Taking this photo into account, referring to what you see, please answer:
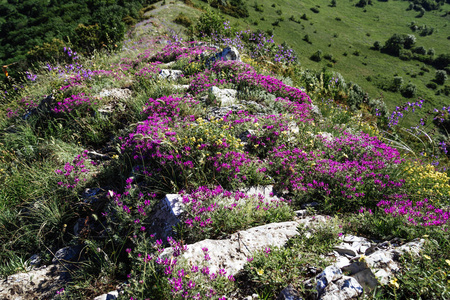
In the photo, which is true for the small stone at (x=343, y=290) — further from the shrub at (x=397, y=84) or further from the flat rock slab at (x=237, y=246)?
the shrub at (x=397, y=84)

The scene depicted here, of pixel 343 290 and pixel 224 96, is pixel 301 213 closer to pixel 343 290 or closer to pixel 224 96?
pixel 343 290

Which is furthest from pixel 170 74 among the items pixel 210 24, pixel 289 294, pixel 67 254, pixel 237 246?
pixel 210 24

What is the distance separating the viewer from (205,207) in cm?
345

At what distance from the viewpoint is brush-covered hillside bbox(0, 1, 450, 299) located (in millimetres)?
2707

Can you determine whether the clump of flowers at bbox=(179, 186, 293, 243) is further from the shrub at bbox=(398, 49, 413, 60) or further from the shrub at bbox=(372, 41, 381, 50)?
the shrub at bbox=(398, 49, 413, 60)

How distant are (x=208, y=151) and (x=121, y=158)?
1911 millimetres

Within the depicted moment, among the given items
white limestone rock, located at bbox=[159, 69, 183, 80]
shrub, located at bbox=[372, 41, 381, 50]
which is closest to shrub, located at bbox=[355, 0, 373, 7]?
shrub, located at bbox=[372, 41, 381, 50]

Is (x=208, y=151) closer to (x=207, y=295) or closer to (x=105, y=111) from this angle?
(x=207, y=295)

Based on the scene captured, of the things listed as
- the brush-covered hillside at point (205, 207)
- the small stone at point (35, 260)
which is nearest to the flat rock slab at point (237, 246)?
the brush-covered hillside at point (205, 207)

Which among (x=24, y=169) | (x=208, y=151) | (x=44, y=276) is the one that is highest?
(x=208, y=151)

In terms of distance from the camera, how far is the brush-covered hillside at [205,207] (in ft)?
8.88

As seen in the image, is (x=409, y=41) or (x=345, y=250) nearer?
(x=345, y=250)

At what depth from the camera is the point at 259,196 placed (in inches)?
155

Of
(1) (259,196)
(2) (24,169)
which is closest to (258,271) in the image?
(1) (259,196)
